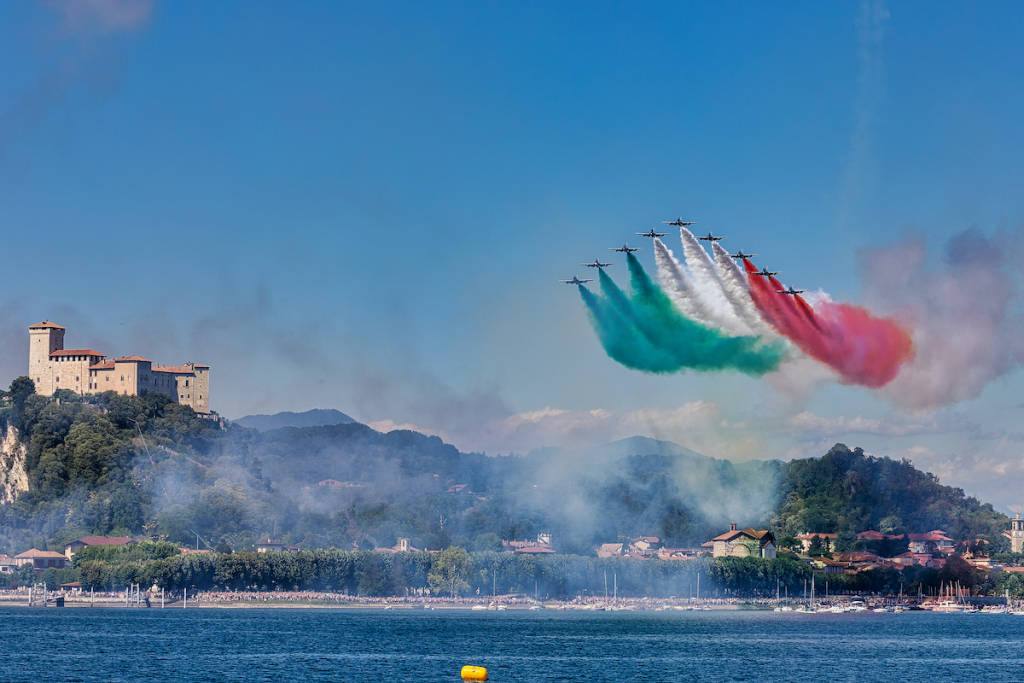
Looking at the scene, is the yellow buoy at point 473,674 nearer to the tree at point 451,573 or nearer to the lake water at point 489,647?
the lake water at point 489,647

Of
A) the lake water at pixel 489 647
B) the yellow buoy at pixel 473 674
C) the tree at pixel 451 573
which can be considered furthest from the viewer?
the tree at pixel 451 573

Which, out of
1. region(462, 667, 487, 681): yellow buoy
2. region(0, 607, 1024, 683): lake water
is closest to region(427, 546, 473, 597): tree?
region(0, 607, 1024, 683): lake water

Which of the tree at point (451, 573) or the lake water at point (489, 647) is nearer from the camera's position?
the lake water at point (489, 647)

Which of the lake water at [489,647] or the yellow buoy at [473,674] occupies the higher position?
the yellow buoy at [473,674]

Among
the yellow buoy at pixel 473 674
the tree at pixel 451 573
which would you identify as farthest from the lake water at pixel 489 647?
the tree at pixel 451 573

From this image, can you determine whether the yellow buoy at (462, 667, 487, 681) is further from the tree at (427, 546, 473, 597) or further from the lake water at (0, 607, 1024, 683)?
the tree at (427, 546, 473, 597)

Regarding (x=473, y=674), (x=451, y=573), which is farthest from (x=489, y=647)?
(x=451, y=573)
